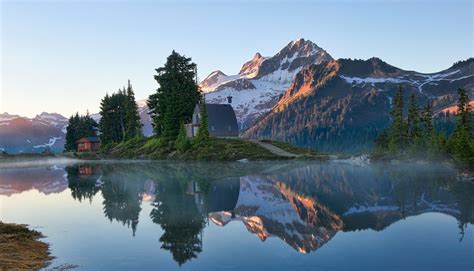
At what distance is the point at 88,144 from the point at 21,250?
540ft

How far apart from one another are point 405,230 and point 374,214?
5.13 metres

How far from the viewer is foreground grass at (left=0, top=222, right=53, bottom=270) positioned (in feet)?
58.8

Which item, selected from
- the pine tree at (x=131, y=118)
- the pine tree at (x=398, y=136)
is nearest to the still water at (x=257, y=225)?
the pine tree at (x=398, y=136)

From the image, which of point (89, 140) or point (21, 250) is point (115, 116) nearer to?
point (89, 140)

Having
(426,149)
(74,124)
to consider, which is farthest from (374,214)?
(74,124)

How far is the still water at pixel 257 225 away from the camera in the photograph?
63.3 ft

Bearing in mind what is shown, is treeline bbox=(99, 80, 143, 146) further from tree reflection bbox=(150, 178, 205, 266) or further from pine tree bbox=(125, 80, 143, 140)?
tree reflection bbox=(150, 178, 205, 266)

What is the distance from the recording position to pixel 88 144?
6978 inches

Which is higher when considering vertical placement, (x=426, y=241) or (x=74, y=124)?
(x=74, y=124)

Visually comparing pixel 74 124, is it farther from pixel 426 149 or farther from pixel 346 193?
pixel 346 193

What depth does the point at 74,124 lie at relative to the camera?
185250mm

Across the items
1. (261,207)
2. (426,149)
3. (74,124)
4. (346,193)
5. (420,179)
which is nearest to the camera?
(261,207)

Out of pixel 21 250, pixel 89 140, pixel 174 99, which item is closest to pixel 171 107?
pixel 174 99

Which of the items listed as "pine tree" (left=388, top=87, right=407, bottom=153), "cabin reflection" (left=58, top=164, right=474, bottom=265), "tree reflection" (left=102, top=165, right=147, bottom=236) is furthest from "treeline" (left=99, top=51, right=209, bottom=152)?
"cabin reflection" (left=58, top=164, right=474, bottom=265)
